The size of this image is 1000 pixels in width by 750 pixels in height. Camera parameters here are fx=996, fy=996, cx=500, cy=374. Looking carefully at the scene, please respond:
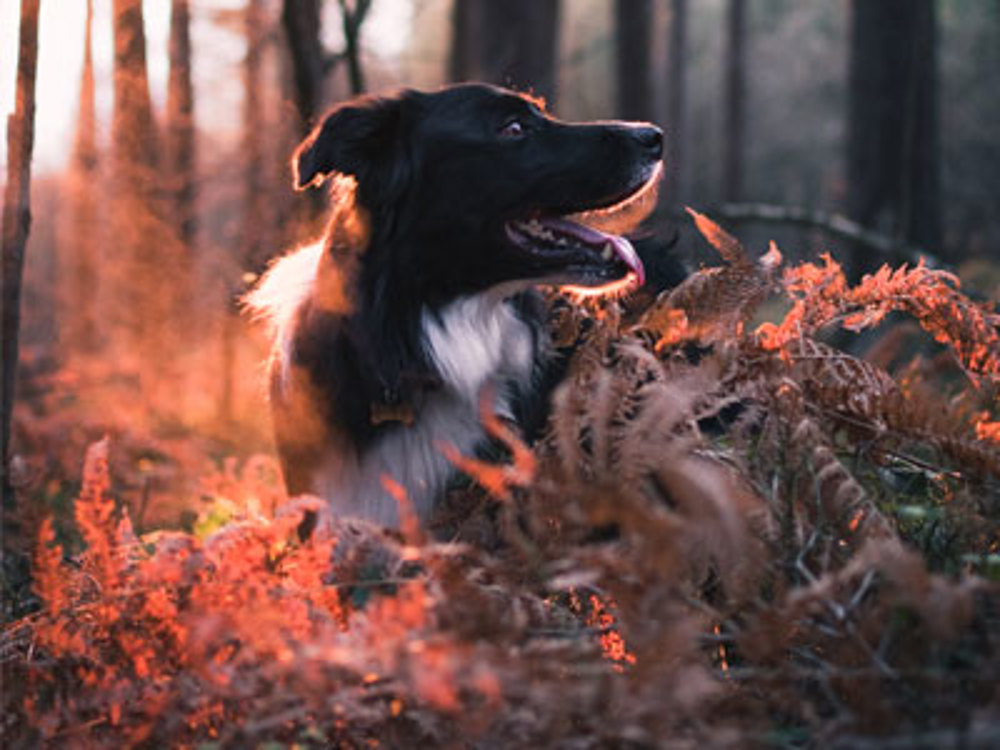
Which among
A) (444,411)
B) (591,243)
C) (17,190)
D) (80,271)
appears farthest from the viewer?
(80,271)

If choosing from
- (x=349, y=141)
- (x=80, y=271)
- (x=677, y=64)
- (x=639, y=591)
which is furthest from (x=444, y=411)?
(x=677, y=64)

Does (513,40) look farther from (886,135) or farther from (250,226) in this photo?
(886,135)

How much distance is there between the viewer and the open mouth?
371 centimetres

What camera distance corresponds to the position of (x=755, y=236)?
23688 mm

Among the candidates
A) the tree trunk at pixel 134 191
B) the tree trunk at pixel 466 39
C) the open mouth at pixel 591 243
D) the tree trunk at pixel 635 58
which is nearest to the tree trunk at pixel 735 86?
the tree trunk at pixel 635 58

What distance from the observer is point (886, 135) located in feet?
36.3

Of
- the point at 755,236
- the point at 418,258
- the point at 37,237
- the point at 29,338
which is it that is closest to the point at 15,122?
the point at 418,258

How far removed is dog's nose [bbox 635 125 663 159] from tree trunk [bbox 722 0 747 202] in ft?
64.7

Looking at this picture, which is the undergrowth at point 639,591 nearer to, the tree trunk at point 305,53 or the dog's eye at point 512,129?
the dog's eye at point 512,129

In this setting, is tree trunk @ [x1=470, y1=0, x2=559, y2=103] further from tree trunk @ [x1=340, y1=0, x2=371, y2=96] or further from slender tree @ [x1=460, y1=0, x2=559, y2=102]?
tree trunk @ [x1=340, y1=0, x2=371, y2=96]

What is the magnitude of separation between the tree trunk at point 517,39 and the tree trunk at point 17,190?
637 cm

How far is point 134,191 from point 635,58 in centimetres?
905

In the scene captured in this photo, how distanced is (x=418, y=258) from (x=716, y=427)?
1.36 meters

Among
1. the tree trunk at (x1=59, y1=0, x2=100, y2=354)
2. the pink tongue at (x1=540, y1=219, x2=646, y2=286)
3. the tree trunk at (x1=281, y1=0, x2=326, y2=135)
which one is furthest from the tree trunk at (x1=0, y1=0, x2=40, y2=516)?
the tree trunk at (x1=59, y1=0, x2=100, y2=354)
